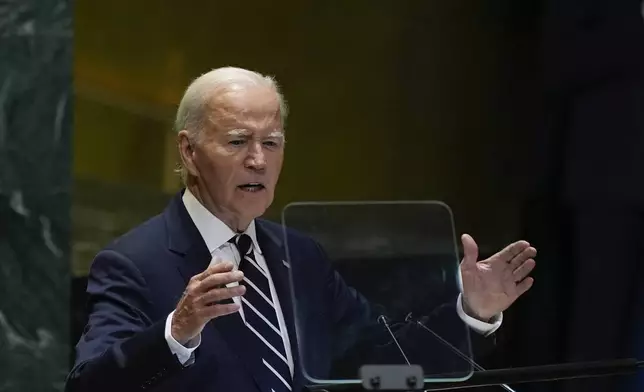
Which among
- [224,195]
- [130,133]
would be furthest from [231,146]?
[130,133]

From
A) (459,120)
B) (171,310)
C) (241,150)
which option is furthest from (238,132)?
(459,120)

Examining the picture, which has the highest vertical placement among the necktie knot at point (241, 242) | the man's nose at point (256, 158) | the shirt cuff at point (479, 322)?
the man's nose at point (256, 158)

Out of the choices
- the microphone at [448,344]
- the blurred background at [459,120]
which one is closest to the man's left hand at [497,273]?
the microphone at [448,344]

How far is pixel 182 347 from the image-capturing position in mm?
1311

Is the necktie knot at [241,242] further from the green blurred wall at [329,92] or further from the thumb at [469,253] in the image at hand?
the green blurred wall at [329,92]

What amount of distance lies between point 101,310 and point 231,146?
13.3 inches

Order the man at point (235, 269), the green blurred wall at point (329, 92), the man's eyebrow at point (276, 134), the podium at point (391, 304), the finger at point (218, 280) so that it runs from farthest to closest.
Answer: the green blurred wall at point (329, 92) → the man's eyebrow at point (276, 134) → the man at point (235, 269) → the podium at point (391, 304) → the finger at point (218, 280)

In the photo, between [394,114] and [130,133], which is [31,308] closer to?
[130,133]

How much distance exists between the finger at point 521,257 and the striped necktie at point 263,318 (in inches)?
16.3

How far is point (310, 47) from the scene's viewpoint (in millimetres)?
2490

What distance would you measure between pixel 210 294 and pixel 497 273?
573mm

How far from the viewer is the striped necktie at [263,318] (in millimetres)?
1500

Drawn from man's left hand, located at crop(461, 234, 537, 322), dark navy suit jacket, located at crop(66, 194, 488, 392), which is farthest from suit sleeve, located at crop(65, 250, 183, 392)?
man's left hand, located at crop(461, 234, 537, 322)

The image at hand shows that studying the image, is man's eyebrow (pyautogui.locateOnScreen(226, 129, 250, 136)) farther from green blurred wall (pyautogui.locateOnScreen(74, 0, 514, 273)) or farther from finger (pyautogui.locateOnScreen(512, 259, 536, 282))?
green blurred wall (pyautogui.locateOnScreen(74, 0, 514, 273))
